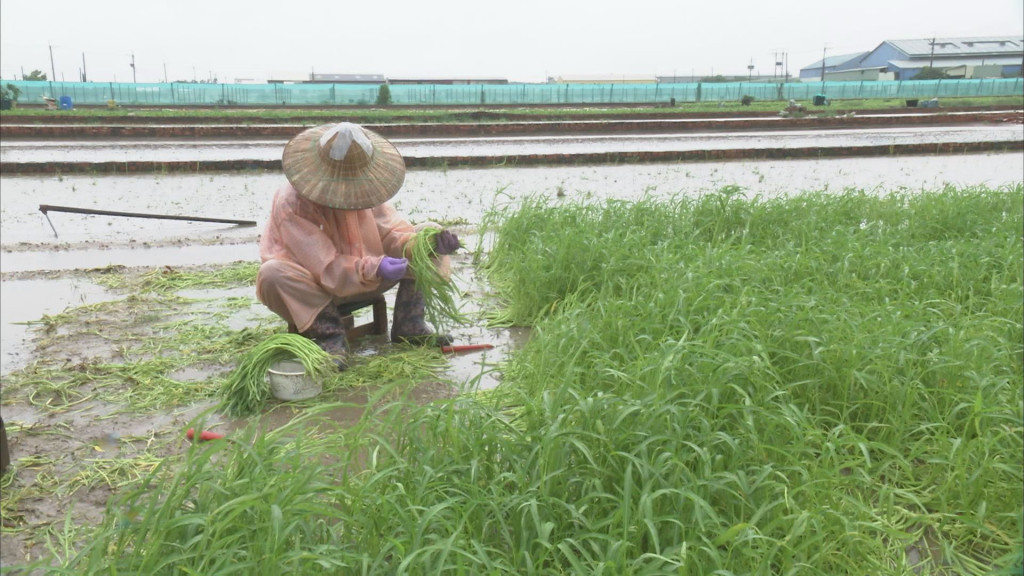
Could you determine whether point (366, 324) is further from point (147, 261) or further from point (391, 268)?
point (147, 261)

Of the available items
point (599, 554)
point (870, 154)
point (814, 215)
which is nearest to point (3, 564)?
point (599, 554)

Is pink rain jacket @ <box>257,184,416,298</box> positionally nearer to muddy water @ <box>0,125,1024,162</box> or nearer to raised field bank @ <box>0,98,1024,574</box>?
raised field bank @ <box>0,98,1024,574</box>

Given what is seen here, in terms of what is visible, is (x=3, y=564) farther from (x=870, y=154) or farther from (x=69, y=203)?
(x=870, y=154)

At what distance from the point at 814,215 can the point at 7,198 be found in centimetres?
862

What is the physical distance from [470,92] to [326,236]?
1418 inches

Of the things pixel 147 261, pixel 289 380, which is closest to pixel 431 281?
pixel 289 380

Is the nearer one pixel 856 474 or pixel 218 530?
pixel 218 530

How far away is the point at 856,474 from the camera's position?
2.49 meters

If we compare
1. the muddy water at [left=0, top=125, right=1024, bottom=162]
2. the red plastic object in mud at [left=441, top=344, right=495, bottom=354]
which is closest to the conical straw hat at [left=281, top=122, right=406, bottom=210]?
the red plastic object in mud at [left=441, top=344, right=495, bottom=354]

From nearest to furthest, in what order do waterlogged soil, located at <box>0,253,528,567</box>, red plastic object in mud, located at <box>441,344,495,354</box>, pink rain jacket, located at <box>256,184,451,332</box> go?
waterlogged soil, located at <box>0,253,528,567</box> → pink rain jacket, located at <box>256,184,451,332</box> → red plastic object in mud, located at <box>441,344,495,354</box>

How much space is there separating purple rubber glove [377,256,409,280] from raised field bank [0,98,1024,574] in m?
0.42

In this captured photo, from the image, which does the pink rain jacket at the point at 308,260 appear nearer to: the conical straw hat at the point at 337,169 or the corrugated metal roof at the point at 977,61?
the conical straw hat at the point at 337,169

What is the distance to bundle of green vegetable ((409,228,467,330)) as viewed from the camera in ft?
13.0

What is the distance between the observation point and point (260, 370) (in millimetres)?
3422
